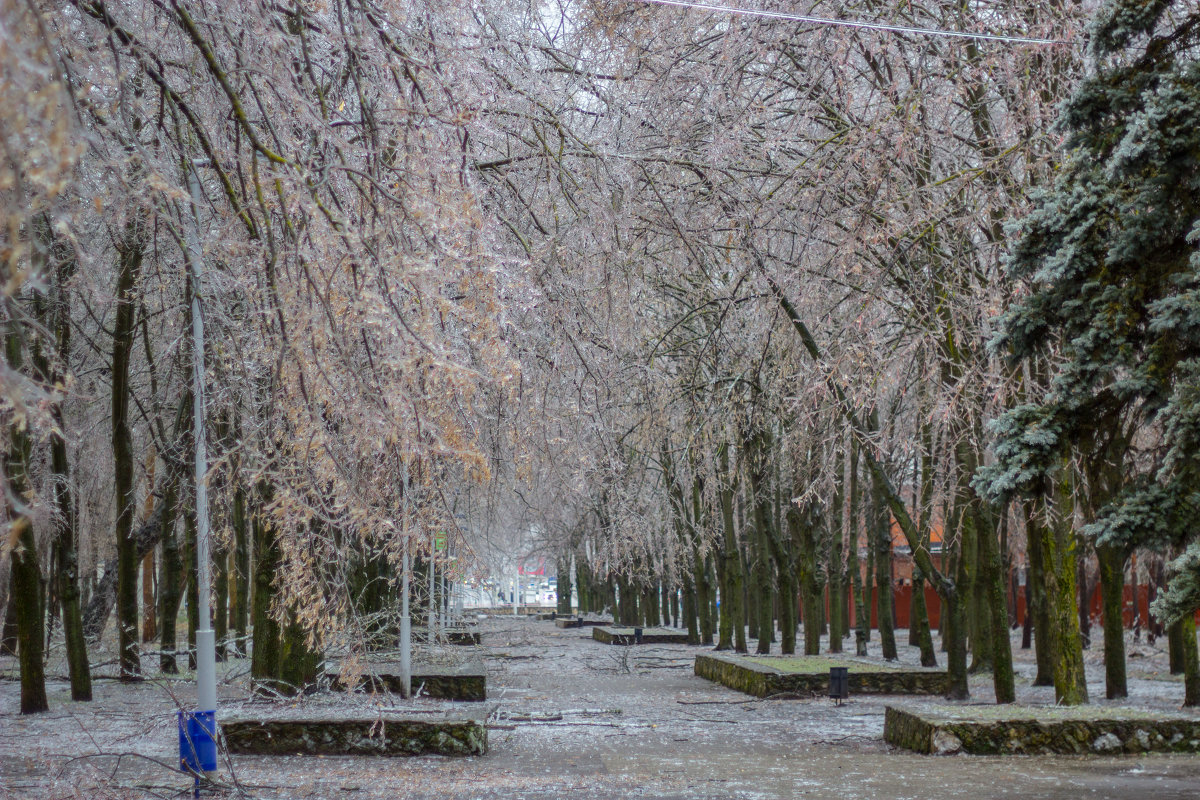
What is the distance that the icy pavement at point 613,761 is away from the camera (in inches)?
391

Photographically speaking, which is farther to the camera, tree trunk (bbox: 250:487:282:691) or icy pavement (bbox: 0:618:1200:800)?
tree trunk (bbox: 250:487:282:691)

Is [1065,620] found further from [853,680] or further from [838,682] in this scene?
[853,680]

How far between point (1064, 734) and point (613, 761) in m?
4.84

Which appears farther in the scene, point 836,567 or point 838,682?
point 836,567

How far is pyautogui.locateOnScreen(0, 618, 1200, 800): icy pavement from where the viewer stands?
9922mm

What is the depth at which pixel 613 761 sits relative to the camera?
12.4m

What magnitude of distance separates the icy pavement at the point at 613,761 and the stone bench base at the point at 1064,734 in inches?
9.4

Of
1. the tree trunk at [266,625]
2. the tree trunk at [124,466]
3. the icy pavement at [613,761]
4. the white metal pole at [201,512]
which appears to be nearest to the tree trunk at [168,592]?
the tree trunk at [124,466]

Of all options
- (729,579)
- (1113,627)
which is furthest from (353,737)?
(729,579)

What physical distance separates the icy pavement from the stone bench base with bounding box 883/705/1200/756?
0.24 m

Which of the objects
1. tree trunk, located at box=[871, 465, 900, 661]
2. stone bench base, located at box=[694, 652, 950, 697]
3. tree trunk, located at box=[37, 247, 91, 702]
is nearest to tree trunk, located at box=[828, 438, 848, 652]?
tree trunk, located at box=[871, 465, 900, 661]

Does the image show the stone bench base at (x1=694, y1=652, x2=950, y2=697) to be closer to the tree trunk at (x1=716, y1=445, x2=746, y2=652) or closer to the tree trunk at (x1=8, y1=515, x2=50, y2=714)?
the tree trunk at (x1=716, y1=445, x2=746, y2=652)

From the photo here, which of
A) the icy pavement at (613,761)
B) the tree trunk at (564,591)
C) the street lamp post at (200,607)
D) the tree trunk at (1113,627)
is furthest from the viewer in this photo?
the tree trunk at (564,591)

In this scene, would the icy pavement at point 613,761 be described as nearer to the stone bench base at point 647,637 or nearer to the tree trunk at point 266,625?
the tree trunk at point 266,625
